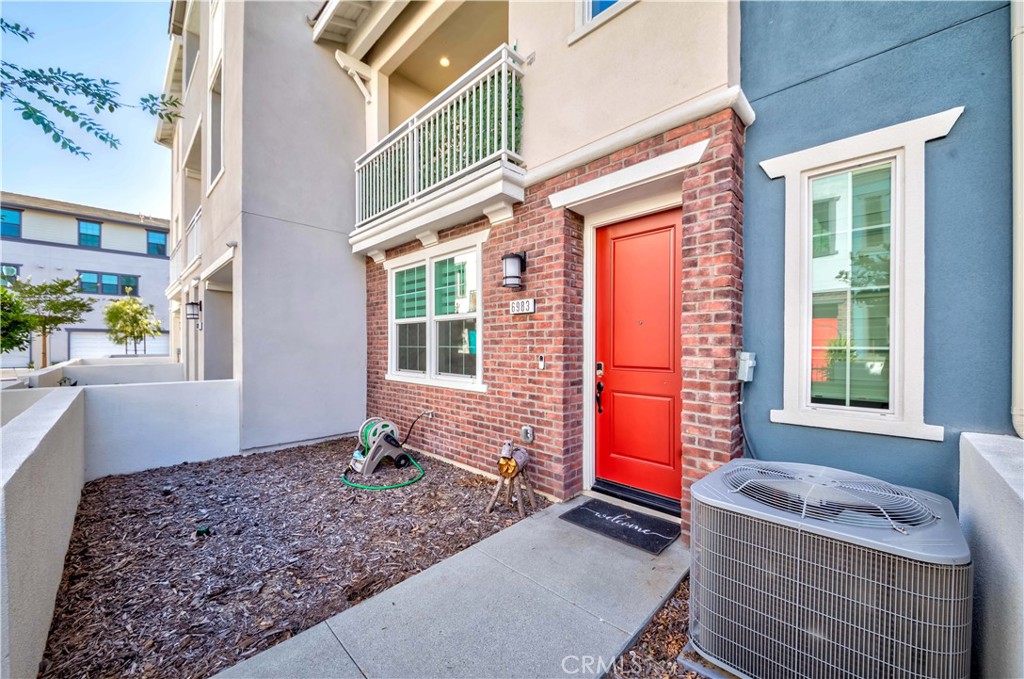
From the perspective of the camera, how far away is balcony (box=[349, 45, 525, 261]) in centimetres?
407

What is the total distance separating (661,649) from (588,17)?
15.6ft

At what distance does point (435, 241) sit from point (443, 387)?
189cm

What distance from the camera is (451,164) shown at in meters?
4.74

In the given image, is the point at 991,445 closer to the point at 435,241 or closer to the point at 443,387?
the point at 443,387

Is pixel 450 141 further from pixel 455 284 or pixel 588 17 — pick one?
pixel 588 17

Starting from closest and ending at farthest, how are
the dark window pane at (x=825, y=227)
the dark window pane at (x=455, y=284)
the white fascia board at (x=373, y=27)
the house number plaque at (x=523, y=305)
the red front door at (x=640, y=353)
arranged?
the dark window pane at (x=825, y=227)
the red front door at (x=640, y=353)
the house number plaque at (x=523, y=305)
the dark window pane at (x=455, y=284)
the white fascia board at (x=373, y=27)

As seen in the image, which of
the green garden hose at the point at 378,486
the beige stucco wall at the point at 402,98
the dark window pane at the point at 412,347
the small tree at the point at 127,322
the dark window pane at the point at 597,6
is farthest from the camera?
the small tree at the point at 127,322

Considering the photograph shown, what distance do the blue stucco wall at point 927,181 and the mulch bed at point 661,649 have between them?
1.30 m

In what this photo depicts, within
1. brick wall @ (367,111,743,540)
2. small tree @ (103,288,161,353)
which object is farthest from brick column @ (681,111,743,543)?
small tree @ (103,288,161,353)

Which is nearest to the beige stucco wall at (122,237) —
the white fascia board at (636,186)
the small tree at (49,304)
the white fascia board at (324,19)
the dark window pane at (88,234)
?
the dark window pane at (88,234)

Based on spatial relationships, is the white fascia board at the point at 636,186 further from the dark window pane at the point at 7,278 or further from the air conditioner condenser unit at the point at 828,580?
the dark window pane at the point at 7,278

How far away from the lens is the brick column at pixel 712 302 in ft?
9.24

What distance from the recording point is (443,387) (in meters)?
5.14

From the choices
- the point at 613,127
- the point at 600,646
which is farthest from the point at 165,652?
the point at 613,127
